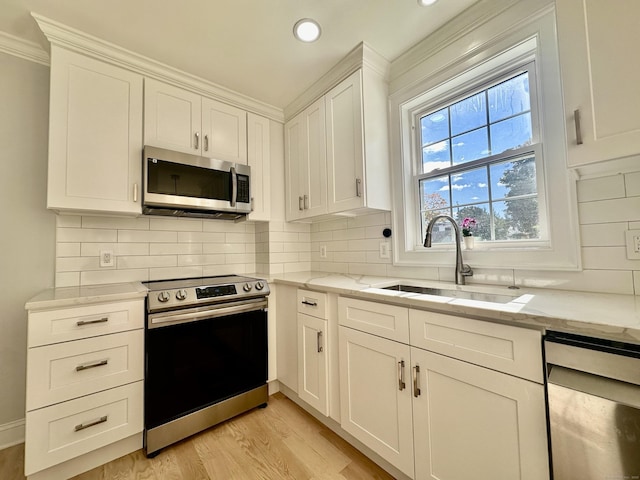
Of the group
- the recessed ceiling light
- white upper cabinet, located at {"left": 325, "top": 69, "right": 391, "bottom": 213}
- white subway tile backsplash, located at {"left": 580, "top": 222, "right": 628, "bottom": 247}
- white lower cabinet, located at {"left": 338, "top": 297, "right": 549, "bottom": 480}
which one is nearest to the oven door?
Answer: white lower cabinet, located at {"left": 338, "top": 297, "right": 549, "bottom": 480}

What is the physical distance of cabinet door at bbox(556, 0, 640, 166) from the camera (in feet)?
2.97

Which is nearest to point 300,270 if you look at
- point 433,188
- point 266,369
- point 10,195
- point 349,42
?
point 266,369

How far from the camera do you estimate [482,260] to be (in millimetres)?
1575

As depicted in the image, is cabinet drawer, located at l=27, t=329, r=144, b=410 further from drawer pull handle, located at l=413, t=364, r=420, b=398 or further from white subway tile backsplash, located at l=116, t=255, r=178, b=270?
drawer pull handle, located at l=413, t=364, r=420, b=398

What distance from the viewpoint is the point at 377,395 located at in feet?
4.61

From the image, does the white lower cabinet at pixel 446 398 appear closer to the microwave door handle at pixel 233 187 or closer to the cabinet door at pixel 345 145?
the cabinet door at pixel 345 145

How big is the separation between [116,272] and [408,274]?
6.95 feet

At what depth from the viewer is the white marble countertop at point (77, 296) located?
1342 mm

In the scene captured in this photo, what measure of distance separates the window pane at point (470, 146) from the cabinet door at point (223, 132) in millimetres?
1657

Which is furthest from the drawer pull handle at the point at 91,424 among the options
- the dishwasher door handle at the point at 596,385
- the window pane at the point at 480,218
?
the window pane at the point at 480,218

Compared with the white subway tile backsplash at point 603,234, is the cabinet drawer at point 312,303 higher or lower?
lower

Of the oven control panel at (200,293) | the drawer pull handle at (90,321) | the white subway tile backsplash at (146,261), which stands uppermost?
the white subway tile backsplash at (146,261)

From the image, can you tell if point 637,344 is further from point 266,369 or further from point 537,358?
point 266,369

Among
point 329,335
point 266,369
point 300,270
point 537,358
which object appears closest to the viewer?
point 537,358
